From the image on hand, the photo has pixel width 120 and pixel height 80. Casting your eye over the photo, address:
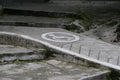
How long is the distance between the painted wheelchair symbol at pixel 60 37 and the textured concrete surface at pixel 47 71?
98cm

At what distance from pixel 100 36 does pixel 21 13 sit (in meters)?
2.75

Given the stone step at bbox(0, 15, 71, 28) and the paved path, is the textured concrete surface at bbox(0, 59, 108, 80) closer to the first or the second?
the paved path

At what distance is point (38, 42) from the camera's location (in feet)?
19.7

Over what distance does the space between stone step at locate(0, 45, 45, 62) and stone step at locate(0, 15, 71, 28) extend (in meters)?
2.24

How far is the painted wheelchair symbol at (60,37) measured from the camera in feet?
21.0

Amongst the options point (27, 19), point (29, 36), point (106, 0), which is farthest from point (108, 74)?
point (106, 0)

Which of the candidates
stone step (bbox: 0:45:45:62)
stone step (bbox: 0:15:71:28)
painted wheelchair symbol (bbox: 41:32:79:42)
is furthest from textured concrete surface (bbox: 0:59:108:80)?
stone step (bbox: 0:15:71:28)

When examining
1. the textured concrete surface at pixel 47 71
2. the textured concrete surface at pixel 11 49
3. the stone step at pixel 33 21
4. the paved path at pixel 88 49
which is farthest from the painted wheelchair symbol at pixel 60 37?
the stone step at pixel 33 21

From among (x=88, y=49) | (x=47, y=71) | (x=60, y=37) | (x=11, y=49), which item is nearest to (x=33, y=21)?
(x=60, y=37)

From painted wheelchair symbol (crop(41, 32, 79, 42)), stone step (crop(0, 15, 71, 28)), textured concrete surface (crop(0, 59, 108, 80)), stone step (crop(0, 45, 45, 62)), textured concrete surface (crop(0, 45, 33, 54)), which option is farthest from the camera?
stone step (crop(0, 15, 71, 28))

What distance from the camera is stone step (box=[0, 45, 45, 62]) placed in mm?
5465

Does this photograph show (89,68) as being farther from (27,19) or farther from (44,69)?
(27,19)

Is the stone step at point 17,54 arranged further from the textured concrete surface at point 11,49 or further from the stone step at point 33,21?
the stone step at point 33,21

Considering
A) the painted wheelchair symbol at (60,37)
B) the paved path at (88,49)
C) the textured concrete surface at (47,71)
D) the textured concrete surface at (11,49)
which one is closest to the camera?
the textured concrete surface at (47,71)
